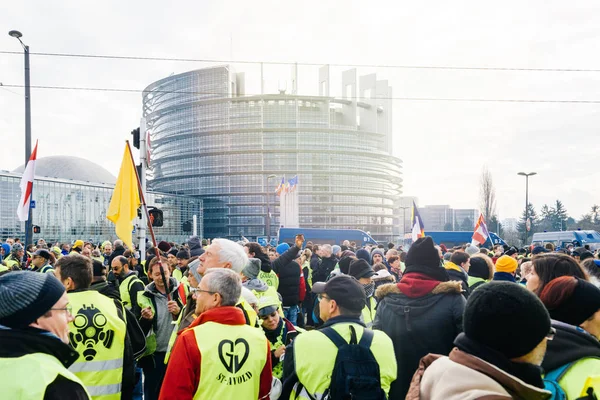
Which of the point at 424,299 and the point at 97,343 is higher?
the point at 424,299

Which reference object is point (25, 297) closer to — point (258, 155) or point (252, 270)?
point (252, 270)

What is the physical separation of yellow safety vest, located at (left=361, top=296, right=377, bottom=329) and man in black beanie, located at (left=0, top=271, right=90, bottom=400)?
3521 mm

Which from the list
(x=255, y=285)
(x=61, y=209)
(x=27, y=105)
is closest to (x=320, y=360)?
(x=255, y=285)

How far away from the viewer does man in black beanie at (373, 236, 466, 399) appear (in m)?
3.67

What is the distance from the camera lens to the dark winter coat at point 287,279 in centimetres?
839

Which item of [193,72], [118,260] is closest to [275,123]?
[193,72]

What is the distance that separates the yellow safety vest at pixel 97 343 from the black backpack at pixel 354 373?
74.5 inches

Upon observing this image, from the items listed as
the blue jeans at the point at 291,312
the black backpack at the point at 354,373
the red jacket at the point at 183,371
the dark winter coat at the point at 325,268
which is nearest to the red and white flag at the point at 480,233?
the dark winter coat at the point at 325,268

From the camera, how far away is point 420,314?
372cm

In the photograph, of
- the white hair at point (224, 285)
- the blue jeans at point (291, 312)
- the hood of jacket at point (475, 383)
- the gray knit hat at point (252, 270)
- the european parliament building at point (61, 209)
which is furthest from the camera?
the european parliament building at point (61, 209)

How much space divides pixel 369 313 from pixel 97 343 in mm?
3015

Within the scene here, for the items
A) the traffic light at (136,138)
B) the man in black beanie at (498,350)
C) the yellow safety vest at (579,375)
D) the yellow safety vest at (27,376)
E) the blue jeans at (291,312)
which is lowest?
the blue jeans at (291,312)

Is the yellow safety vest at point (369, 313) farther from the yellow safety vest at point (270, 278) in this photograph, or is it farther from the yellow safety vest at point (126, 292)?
the yellow safety vest at point (126, 292)

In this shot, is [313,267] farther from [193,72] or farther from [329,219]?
[193,72]
